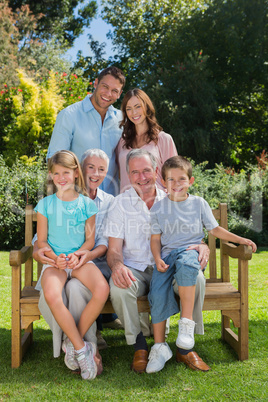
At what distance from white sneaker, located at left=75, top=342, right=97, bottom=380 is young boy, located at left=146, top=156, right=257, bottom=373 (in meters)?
0.37

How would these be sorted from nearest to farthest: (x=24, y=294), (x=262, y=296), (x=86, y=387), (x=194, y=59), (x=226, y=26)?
(x=86, y=387) < (x=24, y=294) < (x=262, y=296) < (x=194, y=59) < (x=226, y=26)

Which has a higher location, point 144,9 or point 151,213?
point 144,9

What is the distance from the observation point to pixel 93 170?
3.36 metres

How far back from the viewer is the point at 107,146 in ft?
13.0

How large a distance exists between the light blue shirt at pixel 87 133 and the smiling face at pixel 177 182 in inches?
33.5

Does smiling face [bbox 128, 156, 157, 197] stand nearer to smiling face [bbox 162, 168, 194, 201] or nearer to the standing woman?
smiling face [bbox 162, 168, 194, 201]

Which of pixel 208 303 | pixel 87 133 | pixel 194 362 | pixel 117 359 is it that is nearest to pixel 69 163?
pixel 87 133

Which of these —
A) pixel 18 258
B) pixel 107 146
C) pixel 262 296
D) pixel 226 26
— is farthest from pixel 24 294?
pixel 226 26

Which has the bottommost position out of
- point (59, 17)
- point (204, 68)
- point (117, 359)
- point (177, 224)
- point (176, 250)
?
point (117, 359)

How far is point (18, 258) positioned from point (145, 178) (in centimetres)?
112

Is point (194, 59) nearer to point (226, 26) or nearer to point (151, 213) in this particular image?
point (226, 26)

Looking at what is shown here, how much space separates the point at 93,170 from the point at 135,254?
74 centimetres

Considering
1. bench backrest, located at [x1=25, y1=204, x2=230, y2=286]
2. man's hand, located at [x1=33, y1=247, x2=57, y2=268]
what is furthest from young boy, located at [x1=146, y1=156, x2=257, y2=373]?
man's hand, located at [x1=33, y1=247, x2=57, y2=268]

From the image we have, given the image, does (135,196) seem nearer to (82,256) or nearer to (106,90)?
(82,256)
